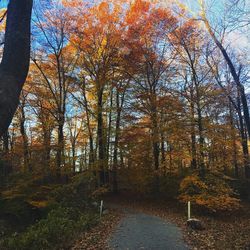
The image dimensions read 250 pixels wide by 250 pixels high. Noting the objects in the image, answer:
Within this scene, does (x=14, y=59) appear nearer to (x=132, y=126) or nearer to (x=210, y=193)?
(x=210, y=193)

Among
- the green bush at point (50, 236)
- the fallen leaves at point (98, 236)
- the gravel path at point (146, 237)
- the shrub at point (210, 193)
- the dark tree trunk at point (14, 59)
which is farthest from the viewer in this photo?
the shrub at point (210, 193)

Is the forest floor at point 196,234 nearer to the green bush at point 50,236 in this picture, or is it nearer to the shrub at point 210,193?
the green bush at point 50,236

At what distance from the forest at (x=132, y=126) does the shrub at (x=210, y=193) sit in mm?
55

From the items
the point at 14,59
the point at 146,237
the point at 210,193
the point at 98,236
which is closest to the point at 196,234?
the point at 146,237

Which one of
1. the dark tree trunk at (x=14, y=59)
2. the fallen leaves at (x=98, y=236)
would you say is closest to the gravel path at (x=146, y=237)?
the fallen leaves at (x=98, y=236)

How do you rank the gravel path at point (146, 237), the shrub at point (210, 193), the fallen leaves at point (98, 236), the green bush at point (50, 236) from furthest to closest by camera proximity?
the shrub at point (210, 193) < the green bush at point (50, 236) < the fallen leaves at point (98, 236) < the gravel path at point (146, 237)

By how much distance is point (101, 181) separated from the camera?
20.0 metres

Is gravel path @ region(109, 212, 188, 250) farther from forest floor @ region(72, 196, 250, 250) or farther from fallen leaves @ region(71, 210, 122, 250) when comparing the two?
→ fallen leaves @ region(71, 210, 122, 250)

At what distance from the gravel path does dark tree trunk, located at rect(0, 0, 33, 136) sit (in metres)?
6.18

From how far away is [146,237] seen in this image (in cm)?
810

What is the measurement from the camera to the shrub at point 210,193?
41.0 ft

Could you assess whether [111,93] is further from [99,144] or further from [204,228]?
[204,228]

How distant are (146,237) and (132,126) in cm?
1212

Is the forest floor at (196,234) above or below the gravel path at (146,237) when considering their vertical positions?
below
